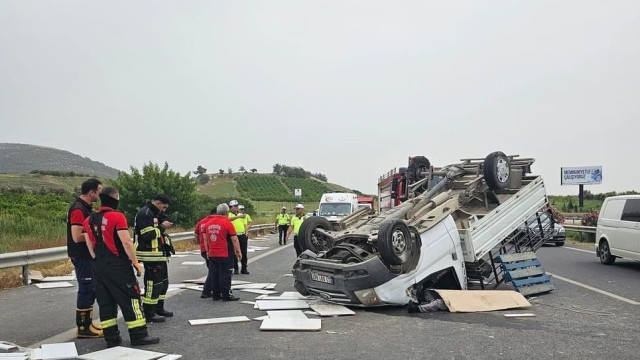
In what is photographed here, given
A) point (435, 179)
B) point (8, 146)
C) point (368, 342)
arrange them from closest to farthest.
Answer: point (368, 342)
point (435, 179)
point (8, 146)

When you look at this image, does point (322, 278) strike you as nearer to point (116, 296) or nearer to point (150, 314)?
point (150, 314)

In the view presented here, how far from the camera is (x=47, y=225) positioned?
52.2ft

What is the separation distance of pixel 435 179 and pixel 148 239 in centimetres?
565

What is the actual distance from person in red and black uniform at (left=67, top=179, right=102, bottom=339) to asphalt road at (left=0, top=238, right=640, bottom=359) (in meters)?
0.37

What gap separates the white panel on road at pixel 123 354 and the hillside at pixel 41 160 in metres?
118

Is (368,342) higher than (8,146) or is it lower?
lower

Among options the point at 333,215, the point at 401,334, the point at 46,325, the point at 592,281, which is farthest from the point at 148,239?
the point at 333,215

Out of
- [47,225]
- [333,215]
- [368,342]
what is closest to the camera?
[368,342]

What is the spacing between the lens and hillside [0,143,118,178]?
119938 millimetres

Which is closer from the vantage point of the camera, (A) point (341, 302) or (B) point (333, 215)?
(A) point (341, 302)

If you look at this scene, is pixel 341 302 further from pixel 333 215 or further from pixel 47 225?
pixel 333 215

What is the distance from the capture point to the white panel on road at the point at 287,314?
700cm

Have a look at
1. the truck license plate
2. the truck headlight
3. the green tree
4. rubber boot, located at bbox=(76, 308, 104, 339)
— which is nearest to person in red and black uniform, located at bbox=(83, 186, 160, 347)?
rubber boot, located at bbox=(76, 308, 104, 339)

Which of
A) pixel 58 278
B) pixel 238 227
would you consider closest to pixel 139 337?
pixel 58 278
